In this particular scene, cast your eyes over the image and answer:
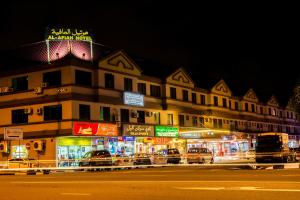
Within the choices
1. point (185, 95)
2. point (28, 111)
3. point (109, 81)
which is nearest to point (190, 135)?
point (185, 95)

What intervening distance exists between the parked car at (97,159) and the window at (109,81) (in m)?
8.86

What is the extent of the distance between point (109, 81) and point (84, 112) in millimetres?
4656

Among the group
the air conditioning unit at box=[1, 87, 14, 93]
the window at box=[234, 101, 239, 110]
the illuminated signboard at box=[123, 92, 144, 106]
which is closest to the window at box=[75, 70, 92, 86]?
the illuminated signboard at box=[123, 92, 144, 106]

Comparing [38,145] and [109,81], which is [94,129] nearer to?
[38,145]

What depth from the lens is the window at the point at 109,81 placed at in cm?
4809

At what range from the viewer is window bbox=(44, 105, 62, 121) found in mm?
44750

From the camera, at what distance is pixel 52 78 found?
4559cm

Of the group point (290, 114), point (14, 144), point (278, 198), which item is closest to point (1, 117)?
point (14, 144)

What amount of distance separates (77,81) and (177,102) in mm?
16985

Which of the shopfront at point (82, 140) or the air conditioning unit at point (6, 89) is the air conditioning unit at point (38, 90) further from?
the shopfront at point (82, 140)

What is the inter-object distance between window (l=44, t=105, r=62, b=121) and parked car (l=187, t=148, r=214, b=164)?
41.7 feet

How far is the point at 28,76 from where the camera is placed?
46750 mm

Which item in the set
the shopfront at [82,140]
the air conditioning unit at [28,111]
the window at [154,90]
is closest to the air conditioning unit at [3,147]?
the air conditioning unit at [28,111]

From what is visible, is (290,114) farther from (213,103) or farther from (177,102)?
(177,102)
